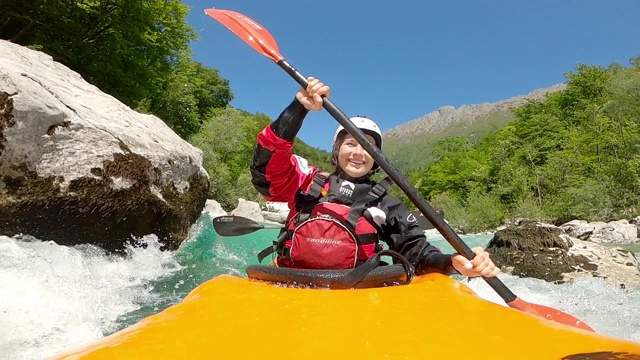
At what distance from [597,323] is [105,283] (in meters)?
4.54

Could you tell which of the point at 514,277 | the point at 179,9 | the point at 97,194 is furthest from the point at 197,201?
the point at 179,9

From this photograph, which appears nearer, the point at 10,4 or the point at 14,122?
the point at 14,122

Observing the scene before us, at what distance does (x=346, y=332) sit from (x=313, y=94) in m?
1.36

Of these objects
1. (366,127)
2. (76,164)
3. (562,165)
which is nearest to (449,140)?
(562,165)

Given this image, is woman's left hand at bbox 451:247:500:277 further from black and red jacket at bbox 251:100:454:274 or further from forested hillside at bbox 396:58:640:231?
forested hillside at bbox 396:58:640:231

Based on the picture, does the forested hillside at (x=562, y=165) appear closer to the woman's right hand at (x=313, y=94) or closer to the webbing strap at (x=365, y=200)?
the webbing strap at (x=365, y=200)

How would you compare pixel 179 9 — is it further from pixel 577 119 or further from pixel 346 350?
pixel 577 119

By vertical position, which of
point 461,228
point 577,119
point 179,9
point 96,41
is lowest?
point 461,228

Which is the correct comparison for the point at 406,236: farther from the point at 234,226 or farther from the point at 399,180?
the point at 234,226

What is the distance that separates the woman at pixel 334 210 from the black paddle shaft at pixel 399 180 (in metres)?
0.06

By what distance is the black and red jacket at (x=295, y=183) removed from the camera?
228 cm

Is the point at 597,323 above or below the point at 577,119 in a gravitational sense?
below

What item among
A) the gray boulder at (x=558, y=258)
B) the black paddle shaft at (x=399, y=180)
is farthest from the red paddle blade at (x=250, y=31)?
the gray boulder at (x=558, y=258)

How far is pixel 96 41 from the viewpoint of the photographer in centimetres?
1291
